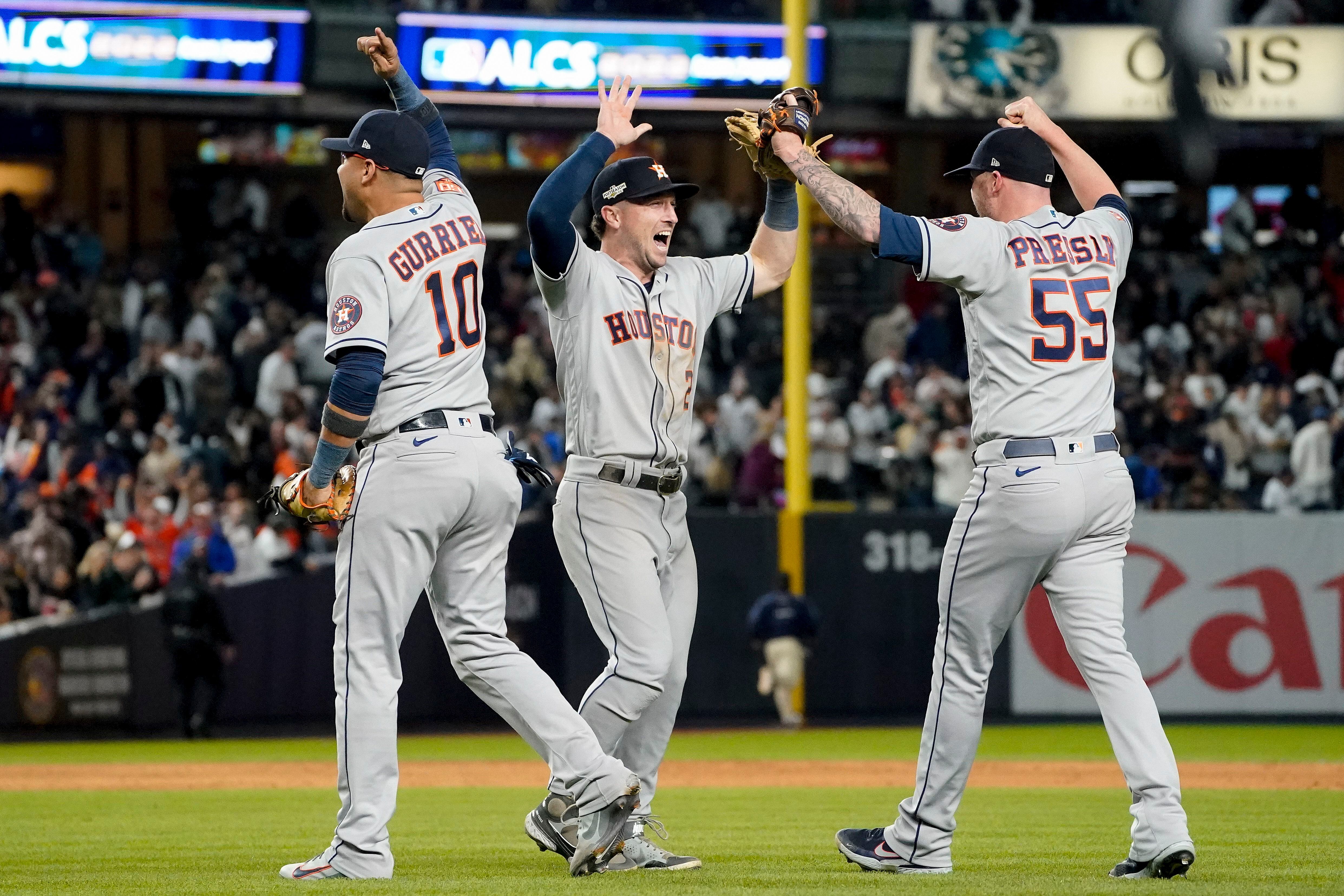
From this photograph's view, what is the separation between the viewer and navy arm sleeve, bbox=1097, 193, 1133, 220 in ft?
18.2

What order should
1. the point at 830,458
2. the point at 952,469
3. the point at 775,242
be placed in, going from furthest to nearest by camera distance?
the point at 830,458, the point at 952,469, the point at 775,242

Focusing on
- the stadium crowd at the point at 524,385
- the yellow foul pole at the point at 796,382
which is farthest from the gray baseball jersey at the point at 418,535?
the stadium crowd at the point at 524,385

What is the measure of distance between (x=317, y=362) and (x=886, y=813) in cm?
1221

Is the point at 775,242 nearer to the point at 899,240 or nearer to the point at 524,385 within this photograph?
the point at 899,240

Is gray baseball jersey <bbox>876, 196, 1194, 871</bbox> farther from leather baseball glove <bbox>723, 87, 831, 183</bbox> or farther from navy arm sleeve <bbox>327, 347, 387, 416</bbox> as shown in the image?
navy arm sleeve <bbox>327, 347, 387, 416</bbox>

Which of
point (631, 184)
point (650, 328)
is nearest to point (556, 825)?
point (650, 328)

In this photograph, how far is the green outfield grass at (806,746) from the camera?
39.4ft

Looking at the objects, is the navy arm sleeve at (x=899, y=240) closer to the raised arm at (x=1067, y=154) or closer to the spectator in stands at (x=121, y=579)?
the raised arm at (x=1067, y=154)

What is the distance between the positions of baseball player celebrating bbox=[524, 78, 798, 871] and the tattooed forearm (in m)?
0.61

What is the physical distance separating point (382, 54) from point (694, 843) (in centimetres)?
292

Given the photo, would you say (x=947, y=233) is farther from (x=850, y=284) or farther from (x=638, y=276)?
(x=850, y=284)

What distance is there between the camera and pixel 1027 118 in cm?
557

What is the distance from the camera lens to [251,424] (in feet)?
57.8

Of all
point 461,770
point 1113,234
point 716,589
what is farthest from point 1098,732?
point 1113,234
